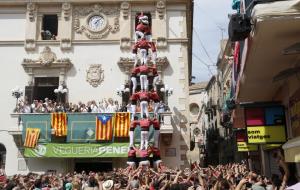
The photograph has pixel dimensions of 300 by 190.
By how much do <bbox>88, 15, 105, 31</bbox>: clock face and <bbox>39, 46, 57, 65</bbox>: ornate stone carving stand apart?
2836 millimetres

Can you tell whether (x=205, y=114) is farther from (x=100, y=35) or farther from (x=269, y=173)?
(x=269, y=173)

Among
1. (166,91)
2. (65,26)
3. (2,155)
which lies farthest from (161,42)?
(2,155)

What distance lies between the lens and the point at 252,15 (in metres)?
7.23

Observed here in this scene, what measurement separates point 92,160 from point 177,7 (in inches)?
410

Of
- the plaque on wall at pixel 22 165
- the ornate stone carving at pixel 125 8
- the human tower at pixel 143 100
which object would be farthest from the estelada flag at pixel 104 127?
the ornate stone carving at pixel 125 8

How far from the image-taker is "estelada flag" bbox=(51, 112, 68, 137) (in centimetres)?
2233

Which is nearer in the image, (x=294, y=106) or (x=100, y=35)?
(x=294, y=106)

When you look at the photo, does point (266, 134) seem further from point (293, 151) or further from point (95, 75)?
point (95, 75)

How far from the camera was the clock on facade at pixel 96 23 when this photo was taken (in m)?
25.2

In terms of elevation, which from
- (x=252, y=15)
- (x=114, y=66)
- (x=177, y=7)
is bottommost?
(x=252, y=15)

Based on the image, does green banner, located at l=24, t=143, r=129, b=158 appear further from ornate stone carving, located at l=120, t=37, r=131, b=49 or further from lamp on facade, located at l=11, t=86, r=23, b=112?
ornate stone carving, located at l=120, t=37, r=131, b=49

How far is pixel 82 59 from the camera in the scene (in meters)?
24.8

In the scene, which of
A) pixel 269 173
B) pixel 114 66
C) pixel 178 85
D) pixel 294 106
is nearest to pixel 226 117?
pixel 178 85

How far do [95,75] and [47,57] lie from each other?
3.01m
